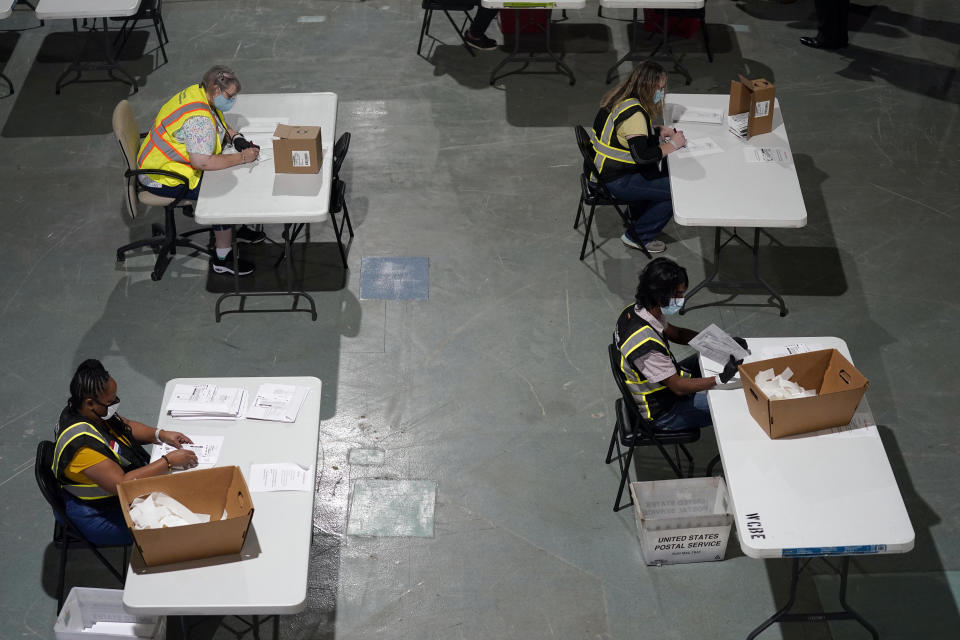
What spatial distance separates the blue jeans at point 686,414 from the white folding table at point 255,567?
175cm

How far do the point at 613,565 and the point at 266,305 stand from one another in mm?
2892

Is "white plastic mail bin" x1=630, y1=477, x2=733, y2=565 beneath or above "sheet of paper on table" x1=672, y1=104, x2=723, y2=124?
beneath

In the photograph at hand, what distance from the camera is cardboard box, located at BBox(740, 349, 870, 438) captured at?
4422 mm

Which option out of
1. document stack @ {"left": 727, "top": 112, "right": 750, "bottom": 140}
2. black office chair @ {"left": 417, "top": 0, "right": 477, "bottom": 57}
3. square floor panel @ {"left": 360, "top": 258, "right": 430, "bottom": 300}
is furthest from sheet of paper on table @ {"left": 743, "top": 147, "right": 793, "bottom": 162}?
black office chair @ {"left": 417, "top": 0, "right": 477, "bottom": 57}

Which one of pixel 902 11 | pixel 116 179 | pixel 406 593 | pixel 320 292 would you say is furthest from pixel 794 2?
pixel 406 593

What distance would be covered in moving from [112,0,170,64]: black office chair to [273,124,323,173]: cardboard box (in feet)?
9.83

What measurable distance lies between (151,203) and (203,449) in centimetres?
254

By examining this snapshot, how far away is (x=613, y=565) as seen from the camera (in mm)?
5086

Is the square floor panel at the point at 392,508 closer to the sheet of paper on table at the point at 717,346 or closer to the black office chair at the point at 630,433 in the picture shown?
the black office chair at the point at 630,433

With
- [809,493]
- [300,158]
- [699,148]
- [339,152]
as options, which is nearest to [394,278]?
[339,152]

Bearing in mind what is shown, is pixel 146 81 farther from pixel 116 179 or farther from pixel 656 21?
pixel 656 21

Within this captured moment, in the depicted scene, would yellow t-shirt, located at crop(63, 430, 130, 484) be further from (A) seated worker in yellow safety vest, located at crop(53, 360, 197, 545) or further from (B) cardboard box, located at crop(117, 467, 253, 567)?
(B) cardboard box, located at crop(117, 467, 253, 567)

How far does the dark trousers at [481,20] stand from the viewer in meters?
8.87

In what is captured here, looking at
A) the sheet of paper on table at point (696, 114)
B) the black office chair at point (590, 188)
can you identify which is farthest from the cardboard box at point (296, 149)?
the sheet of paper on table at point (696, 114)
